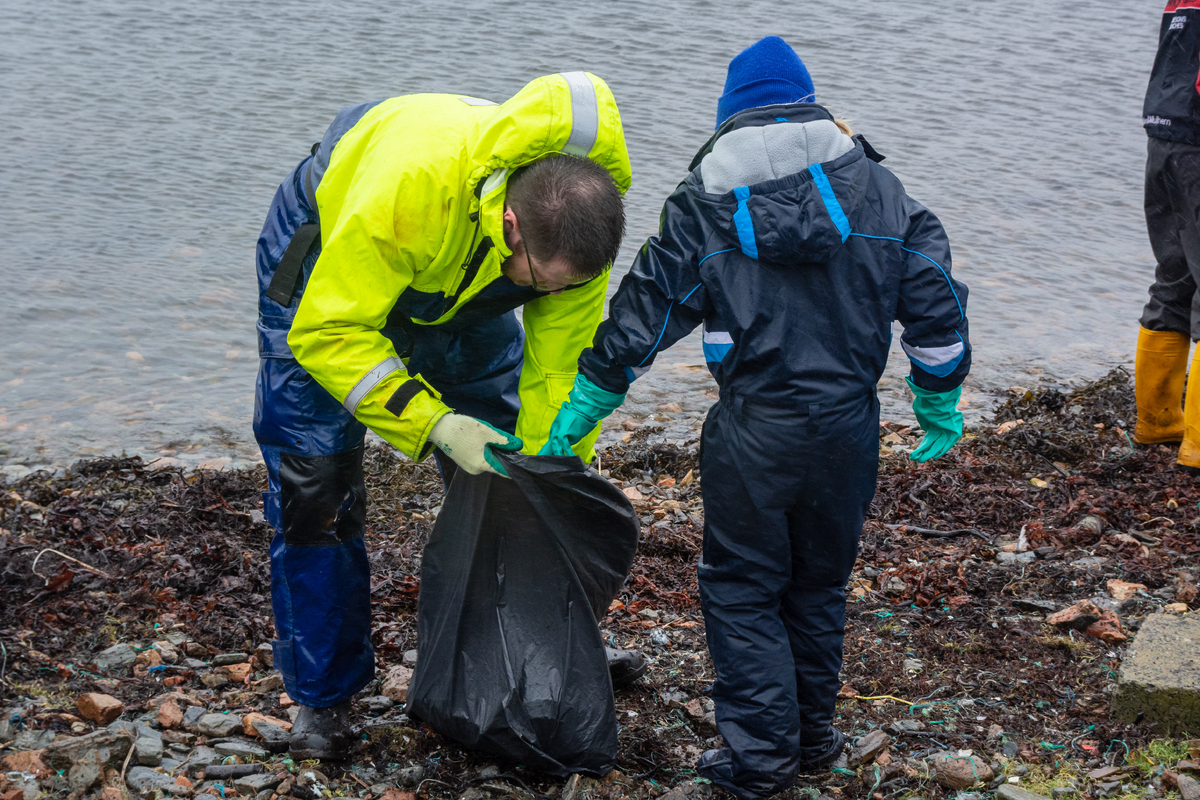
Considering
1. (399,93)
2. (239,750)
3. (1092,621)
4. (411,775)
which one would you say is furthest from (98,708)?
(399,93)

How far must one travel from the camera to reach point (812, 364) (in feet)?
7.98

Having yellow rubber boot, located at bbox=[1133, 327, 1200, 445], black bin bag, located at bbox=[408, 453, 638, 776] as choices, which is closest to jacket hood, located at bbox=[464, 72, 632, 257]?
black bin bag, located at bbox=[408, 453, 638, 776]

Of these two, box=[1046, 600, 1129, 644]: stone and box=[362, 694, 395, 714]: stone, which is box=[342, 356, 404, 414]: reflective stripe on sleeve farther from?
box=[1046, 600, 1129, 644]: stone

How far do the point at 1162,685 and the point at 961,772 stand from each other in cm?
59

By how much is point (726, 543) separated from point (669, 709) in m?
0.69

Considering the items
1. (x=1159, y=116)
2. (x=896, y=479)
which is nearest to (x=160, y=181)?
(x=896, y=479)

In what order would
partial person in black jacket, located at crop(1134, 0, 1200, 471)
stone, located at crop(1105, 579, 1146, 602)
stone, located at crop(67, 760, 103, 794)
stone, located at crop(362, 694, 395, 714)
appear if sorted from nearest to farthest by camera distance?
stone, located at crop(67, 760, 103, 794)
stone, located at crop(362, 694, 395, 714)
stone, located at crop(1105, 579, 1146, 602)
partial person in black jacket, located at crop(1134, 0, 1200, 471)

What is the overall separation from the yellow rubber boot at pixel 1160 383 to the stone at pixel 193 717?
4.34 metres

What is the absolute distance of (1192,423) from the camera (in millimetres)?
4590

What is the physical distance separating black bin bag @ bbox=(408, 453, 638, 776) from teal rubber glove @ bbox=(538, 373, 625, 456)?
12 centimetres

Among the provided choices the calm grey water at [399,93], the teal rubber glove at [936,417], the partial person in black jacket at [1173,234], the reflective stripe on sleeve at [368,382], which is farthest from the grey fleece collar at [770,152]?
the calm grey water at [399,93]

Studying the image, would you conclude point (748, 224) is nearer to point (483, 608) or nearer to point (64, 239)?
point (483, 608)

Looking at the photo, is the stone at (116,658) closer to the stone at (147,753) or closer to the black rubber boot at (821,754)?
the stone at (147,753)

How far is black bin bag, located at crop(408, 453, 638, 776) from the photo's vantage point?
8.34 feet
